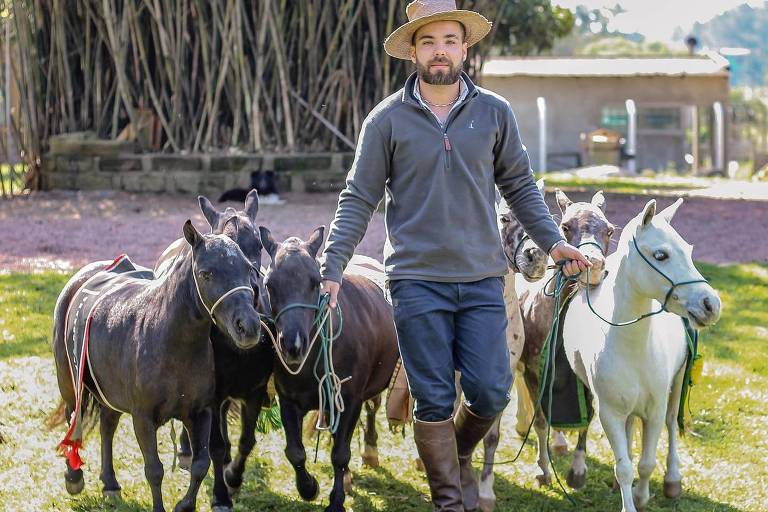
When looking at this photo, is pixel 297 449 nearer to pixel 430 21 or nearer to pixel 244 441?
pixel 244 441

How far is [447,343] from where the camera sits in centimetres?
516

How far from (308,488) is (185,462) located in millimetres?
1047

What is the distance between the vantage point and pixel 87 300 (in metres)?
6.02

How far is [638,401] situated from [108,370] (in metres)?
2.53

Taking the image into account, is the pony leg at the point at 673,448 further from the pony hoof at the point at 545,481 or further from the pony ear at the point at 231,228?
the pony ear at the point at 231,228

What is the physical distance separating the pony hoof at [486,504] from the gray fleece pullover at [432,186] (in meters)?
1.44

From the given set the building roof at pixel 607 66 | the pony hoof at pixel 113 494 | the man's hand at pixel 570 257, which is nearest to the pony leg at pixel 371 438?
the pony hoof at pixel 113 494

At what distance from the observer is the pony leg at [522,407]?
707 centimetres

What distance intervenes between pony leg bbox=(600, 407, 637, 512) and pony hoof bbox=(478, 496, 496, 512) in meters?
0.69

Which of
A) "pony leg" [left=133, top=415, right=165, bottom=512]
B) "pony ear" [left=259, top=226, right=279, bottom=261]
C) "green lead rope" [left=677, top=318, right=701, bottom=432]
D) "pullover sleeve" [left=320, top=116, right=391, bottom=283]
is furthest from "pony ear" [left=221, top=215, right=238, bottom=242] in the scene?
"green lead rope" [left=677, top=318, right=701, bottom=432]

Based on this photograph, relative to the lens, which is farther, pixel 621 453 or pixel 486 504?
pixel 486 504

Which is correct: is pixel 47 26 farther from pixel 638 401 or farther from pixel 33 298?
pixel 638 401

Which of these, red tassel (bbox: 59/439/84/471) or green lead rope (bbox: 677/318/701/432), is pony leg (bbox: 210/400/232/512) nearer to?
red tassel (bbox: 59/439/84/471)

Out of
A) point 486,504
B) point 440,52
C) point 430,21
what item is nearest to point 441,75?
point 440,52
